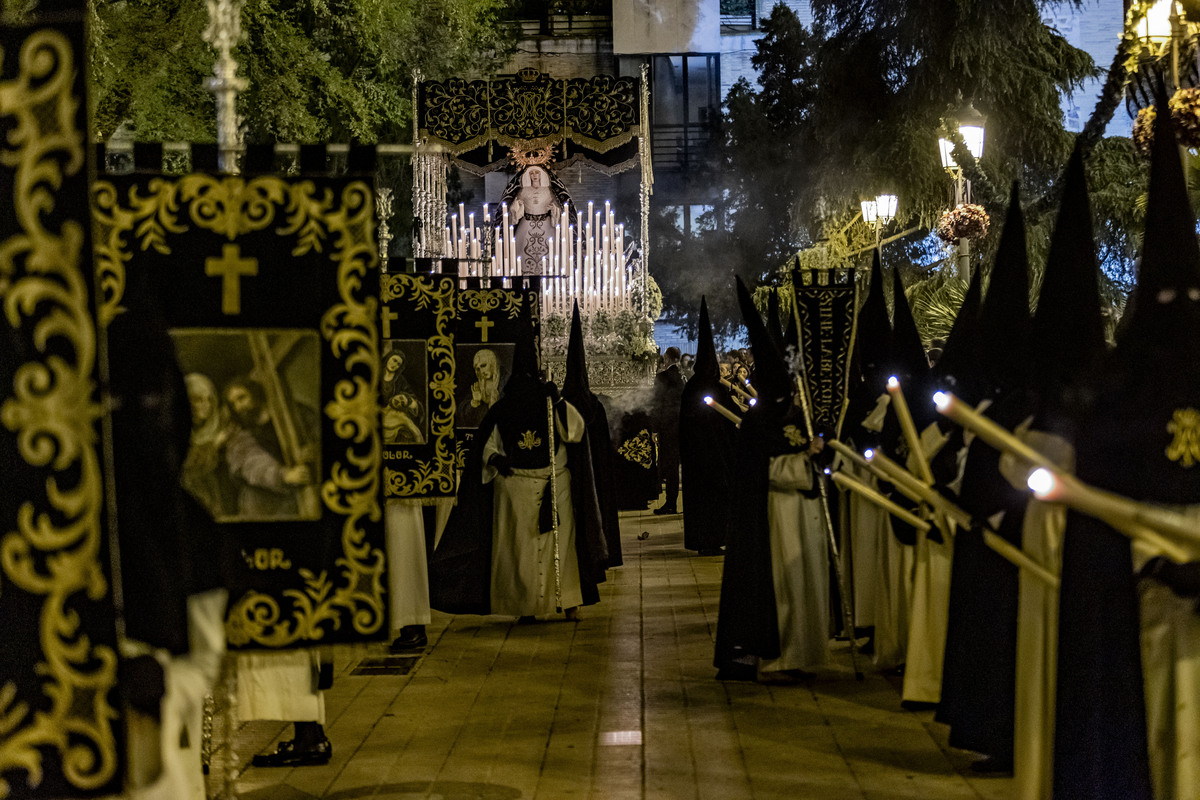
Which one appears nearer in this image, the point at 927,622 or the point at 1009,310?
the point at 1009,310

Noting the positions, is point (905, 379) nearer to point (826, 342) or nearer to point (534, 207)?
point (826, 342)

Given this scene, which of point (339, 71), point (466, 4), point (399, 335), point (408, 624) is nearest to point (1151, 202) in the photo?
point (399, 335)

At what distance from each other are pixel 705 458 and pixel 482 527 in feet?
17.8

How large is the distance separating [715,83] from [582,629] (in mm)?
31791

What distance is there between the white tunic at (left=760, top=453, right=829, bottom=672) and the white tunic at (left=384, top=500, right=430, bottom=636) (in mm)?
2647

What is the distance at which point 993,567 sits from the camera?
668 cm

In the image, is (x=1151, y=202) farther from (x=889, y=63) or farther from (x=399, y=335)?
(x=889, y=63)

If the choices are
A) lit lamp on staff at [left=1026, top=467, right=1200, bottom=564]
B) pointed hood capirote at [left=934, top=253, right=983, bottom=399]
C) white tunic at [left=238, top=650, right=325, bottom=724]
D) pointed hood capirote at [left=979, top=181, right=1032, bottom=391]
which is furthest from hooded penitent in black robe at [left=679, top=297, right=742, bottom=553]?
lit lamp on staff at [left=1026, top=467, right=1200, bottom=564]

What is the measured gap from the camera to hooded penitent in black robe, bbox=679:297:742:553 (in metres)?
16.8

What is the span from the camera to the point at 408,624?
10789 mm

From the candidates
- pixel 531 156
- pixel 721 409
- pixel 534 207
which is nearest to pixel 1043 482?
pixel 721 409

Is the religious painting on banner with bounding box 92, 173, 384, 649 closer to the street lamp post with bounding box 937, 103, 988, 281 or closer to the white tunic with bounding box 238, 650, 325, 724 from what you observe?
the white tunic with bounding box 238, 650, 325, 724

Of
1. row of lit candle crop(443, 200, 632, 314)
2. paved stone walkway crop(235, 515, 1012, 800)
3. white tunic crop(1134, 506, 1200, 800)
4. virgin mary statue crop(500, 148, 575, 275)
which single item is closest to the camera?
white tunic crop(1134, 506, 1200, 800)

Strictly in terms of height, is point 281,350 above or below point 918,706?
above
